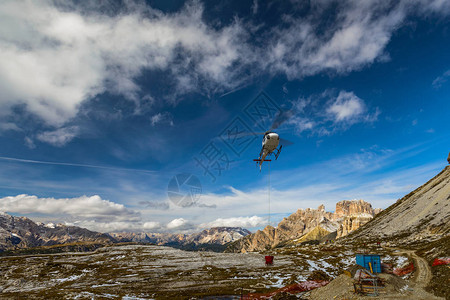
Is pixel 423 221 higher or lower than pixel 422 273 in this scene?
higher

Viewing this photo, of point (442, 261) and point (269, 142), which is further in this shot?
point (269, 142)

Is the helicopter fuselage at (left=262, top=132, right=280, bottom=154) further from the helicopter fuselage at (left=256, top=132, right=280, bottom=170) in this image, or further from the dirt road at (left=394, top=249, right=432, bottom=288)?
the dirt road at (left=394, top=249, right=432, bottom=288)

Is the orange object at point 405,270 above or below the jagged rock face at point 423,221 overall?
below

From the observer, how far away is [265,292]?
40781 mm

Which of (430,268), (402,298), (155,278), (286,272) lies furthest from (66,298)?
(430,268)

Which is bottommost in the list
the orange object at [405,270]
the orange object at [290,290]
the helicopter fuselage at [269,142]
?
the orange object at [290,290]

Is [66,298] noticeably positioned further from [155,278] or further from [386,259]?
[386,259]

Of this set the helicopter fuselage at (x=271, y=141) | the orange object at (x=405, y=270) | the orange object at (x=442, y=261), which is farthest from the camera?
the helicopter fuselage at (x=271, y=141)

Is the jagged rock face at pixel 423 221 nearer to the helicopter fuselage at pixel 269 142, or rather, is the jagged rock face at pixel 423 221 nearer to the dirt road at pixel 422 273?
the dirt road at pixel 422 273

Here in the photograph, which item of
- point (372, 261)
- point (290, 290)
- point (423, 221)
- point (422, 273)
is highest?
point (423, 221)

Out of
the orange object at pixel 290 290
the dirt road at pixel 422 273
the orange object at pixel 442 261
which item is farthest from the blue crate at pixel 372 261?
the orange object at pixel 442 261

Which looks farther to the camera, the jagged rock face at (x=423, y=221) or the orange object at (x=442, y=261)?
the jagged rock face at (x=423, y=221)

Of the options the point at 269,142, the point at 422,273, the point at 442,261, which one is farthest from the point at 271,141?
the point at 442,261

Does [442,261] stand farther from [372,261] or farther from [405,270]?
[372,261]
